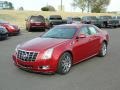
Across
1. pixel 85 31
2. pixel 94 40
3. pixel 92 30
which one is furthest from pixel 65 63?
pixel 92 30

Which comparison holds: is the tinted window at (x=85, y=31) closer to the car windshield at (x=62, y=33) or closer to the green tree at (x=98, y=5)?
the car windshield at (x=62, y=33)

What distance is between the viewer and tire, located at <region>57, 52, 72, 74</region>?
23.6 feet

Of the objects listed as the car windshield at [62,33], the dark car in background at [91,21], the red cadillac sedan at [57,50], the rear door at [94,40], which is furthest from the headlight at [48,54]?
the dark car in background at [91,21]

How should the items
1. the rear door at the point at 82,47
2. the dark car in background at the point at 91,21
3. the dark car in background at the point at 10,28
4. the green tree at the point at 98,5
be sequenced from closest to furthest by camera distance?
the rear door at the point at 82,47 → the dark car in background at the point at 10,28 → the dark car in background at the point at 91,21 → the green tree at the point at 98,5

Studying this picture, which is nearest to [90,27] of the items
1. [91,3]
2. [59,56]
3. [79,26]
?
[79,26]

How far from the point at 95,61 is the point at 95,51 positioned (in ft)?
1.40

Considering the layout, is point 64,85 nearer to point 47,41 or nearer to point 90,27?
point 47,41

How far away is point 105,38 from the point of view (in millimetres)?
10336

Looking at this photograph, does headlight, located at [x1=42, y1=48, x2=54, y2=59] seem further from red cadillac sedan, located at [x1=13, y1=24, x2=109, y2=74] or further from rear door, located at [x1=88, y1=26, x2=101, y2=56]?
rear door, located at [x1=88, y1=26, x2=101, y2=56]

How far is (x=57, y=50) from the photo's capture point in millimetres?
7082

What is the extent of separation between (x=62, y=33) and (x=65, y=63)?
1.35 metres

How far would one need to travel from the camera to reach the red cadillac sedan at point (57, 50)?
6.95 m

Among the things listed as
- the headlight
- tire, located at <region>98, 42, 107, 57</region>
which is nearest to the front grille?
the headlight

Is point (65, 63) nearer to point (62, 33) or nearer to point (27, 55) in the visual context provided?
point (27, 55)
